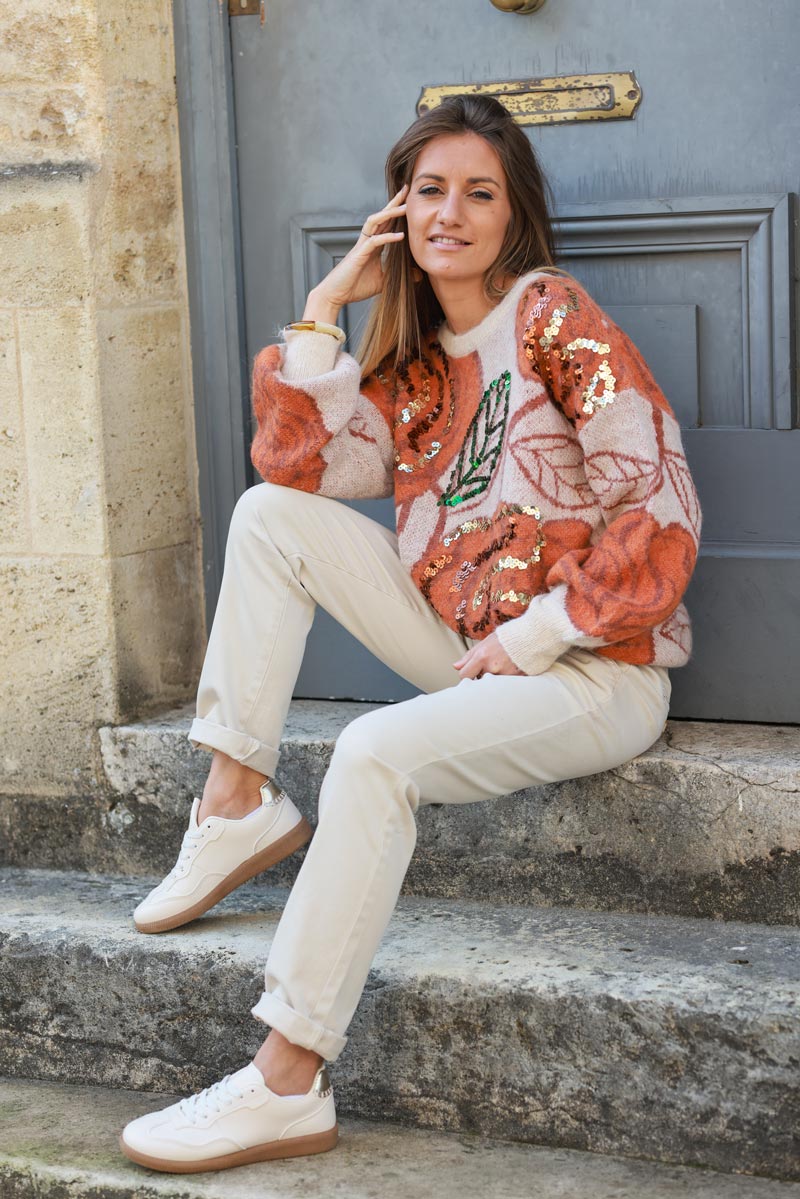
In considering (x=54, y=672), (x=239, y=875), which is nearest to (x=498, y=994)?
(x=239, y=875)

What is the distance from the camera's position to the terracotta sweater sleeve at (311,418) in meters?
2.69

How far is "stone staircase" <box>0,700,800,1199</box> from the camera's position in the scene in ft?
7.41

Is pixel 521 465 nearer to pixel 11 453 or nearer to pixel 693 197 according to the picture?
pixel 693 197

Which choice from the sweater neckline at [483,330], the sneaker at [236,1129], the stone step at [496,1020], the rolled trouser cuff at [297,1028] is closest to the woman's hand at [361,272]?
the sweater neckline at [483,330]

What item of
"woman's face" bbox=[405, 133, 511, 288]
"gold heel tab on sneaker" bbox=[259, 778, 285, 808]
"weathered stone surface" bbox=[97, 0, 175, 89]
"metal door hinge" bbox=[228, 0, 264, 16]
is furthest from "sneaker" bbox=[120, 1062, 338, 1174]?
"metal door hinge" bbox=[228, 0, 264, 16]

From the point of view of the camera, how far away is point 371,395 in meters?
2.84

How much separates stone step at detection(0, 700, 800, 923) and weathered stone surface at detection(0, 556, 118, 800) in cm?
10

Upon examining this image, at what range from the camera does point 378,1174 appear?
7.40 feet

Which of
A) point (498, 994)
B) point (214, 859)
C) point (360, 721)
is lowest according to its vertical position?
point (498, 994)

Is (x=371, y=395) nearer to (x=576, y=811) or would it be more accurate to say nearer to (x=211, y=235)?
(x=211, y=235)

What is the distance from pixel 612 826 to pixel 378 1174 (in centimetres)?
74

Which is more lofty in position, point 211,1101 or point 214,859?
point 214,859

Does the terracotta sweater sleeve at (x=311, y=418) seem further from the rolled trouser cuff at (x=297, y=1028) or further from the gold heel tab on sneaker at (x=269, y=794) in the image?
the rolled trouser cuff at (x=297, y=1028)

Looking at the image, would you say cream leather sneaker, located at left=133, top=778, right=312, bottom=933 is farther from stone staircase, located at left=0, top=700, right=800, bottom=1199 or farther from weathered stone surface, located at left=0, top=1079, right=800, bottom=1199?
weathered stone surface, located at left=0, top=1079, right=800, bottom=1199
